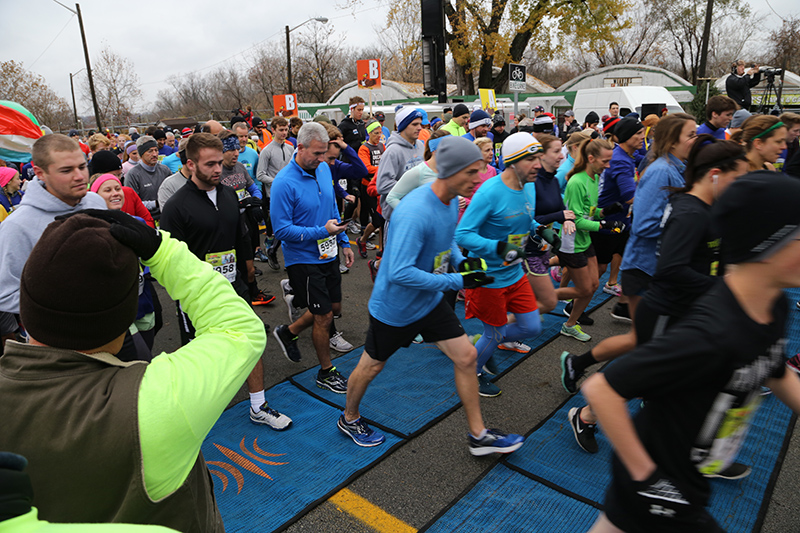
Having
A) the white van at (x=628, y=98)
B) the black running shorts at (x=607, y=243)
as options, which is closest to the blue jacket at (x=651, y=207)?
the black running shorts at (x=607, y=243)

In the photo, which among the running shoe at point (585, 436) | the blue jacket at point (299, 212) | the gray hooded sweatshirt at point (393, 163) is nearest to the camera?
the running shoe at point (585, 436)

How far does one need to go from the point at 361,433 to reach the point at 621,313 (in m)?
3.43

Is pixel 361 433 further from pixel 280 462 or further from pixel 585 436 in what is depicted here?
pixel 585 436

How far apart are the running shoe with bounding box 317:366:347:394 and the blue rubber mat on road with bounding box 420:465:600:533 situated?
1.53 m

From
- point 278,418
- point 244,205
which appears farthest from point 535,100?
point 278,418

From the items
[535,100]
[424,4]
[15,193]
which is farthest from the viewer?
[535,100]

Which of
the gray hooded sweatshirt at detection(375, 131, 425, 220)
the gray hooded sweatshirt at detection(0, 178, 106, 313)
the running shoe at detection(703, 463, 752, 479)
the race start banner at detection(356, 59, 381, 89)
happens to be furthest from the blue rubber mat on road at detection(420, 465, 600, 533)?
the race start banner at detection(356, 59, 381, 89)

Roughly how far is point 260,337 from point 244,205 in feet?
14.4

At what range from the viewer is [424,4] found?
15.5 metres

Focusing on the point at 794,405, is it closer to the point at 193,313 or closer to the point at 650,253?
the point at 193,313

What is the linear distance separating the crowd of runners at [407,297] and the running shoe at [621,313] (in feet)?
0.07

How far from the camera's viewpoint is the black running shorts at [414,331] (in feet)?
10.3

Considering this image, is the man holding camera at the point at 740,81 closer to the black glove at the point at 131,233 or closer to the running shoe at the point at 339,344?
the running shoe at the point at 339,344

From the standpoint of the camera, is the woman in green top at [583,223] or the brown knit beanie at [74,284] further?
the woman in green top at [583,223]
